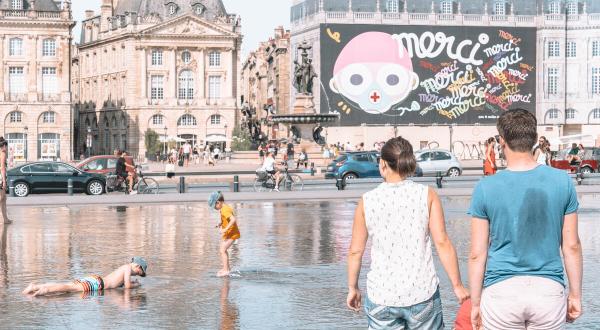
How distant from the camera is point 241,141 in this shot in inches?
4075

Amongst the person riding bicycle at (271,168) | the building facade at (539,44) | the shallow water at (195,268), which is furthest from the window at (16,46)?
the shallow water at (195,268)

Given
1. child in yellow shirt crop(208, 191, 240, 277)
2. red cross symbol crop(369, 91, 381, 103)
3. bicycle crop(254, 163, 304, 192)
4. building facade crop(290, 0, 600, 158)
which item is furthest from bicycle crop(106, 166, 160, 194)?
building facade crop(290, 0, 600, 158)

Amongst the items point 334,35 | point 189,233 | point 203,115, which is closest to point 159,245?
point 189,233

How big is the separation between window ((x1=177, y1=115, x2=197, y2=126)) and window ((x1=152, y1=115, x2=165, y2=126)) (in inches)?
56.4

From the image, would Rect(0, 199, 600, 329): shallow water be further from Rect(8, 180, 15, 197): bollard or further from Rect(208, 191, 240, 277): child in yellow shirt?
Rect(8, 180, 15, 197): bollard

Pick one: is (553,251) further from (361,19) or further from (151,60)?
(151,60)

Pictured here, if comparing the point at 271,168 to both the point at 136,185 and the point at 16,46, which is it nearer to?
the point at 136,185

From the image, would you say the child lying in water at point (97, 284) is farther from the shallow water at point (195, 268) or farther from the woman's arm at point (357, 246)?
the woman's arm at point (357, 246)

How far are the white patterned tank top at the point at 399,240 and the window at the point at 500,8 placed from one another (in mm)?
99878

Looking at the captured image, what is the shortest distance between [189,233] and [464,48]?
81831 mm

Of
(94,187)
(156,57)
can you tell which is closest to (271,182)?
(94,187)

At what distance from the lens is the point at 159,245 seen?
21234 millimetres

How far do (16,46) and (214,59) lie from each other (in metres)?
22.9

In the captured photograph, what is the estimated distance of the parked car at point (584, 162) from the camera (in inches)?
2073
